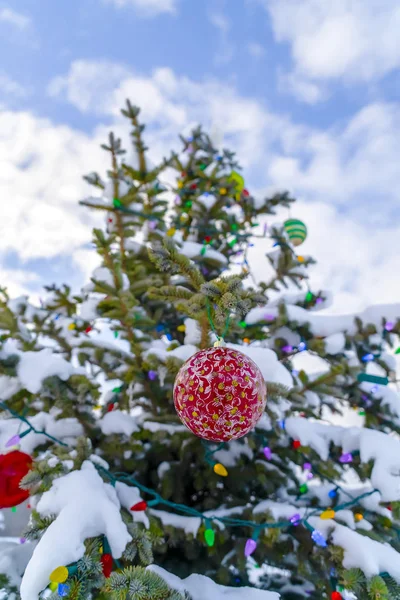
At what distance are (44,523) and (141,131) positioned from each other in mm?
4554

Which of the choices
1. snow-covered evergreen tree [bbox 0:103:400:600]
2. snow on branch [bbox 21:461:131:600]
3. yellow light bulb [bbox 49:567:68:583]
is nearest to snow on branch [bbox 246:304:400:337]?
snow-covered evergreen tree [bbox 0:103:400:600]

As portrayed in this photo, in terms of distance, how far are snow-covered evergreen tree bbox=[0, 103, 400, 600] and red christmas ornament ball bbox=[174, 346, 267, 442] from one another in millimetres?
207

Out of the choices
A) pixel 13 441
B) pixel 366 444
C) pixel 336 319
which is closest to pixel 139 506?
pixel 13 441

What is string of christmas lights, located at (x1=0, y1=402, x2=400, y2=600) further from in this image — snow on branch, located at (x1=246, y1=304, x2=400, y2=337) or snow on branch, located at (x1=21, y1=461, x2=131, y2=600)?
snow on branch, located at (x1=246, y1=304, x2=400, y2=337)

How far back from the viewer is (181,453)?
3.30 meters

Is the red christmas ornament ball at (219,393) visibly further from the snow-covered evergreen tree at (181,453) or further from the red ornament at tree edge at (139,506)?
the red ornament at tree edge at (139,506)

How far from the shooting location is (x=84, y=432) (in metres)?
2.90

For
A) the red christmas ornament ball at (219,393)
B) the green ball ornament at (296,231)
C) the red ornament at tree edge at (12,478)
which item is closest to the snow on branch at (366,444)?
the red christmas ornament ball at (219,393)

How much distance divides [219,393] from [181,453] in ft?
6.42

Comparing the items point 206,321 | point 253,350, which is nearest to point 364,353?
point 253,350

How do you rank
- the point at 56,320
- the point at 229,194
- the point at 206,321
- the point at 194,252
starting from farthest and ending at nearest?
the point at 229,194 → the point at 56,320 → the point at 194,252 → the point at 206,321

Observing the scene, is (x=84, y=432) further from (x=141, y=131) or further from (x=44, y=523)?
(x=141, y=131)

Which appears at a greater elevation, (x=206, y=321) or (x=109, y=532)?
(x=206, y=321)

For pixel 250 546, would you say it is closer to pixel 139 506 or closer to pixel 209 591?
pixel 209 591
